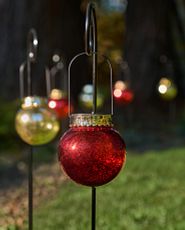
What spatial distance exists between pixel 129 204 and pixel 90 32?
3.47 metres

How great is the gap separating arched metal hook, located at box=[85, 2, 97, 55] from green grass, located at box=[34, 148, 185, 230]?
97.3 inches

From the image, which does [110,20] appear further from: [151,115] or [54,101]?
[54,101]

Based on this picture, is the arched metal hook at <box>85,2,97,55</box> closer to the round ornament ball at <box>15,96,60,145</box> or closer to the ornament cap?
the ornament cap

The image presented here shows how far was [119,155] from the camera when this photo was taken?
2.95 m

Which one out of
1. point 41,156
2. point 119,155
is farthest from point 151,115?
point 119,155

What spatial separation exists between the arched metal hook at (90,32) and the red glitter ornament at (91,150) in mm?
518

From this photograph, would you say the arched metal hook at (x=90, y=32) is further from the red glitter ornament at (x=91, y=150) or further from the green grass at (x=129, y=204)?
the green grass at (x=129, y=204)

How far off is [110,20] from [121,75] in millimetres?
8174

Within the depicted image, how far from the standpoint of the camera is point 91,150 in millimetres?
2844

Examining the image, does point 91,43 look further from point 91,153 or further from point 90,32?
point 91,153

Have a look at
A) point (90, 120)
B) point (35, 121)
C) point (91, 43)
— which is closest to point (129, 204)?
point (35, 121)

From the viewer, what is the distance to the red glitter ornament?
2.86 meters

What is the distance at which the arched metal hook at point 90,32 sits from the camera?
128 inches

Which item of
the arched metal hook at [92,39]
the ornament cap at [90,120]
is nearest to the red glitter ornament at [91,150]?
the ornament cap at [90,120]
